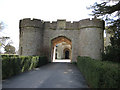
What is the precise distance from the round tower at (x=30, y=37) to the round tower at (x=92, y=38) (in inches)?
286

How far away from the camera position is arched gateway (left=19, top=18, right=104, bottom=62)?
16.9 m

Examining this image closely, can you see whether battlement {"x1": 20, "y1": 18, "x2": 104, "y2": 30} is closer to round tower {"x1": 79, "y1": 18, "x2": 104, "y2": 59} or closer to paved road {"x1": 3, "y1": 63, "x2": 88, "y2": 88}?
round tower {"x1": 79, "y1": 18, "x2": 104, "y2": 59}

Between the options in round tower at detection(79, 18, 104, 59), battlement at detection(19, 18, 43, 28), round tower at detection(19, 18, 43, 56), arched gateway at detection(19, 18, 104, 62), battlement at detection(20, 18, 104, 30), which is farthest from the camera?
battlement at detection(19, 18, 43, 28)

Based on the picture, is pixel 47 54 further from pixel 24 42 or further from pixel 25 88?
pixel 25 88

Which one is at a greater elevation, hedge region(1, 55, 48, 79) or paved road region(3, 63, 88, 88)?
hedge region(1, 55, 48, 79)

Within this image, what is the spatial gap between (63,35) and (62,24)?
6.10 feet

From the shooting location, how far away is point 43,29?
19.5 m

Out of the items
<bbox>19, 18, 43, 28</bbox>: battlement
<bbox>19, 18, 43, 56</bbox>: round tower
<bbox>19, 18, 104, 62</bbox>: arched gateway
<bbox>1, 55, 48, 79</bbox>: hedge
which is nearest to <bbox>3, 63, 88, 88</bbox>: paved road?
<bbox>1, 55, 48, 79</bbox>: hedge

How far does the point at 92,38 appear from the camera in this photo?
16.9 metres

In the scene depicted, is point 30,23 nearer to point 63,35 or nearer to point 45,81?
point 63,35

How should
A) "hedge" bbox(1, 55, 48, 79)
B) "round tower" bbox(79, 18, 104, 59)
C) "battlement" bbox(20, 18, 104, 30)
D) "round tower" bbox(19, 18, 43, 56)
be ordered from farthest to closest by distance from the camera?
"round tower" bbox(19, 18, 43, 56), "battlement" bbox(20, 18, 104, 30), "round tower" bbox(79, 18, 104, 59), "hedge" bbox(1, 55, 48, 79)

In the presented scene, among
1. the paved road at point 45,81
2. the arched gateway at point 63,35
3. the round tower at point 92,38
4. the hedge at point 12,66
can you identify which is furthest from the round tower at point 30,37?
the paved road at point 45,81

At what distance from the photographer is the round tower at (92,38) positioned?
16.7 m

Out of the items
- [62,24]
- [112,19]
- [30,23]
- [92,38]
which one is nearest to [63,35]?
[62,24]
